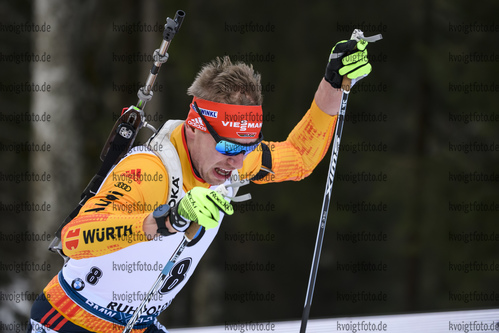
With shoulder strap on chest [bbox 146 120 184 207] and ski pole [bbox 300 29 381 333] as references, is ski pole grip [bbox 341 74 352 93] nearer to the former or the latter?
ski pole [bbox 300 29 381 333]

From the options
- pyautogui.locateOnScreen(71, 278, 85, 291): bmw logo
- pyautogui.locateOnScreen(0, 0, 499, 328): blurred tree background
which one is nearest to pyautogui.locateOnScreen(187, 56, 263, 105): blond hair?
pyautogui.locateOnScreen(71, 278, 85, 291): bmw logo

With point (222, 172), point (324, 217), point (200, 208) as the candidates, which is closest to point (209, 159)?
point (222, 172)

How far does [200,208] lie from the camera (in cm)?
232

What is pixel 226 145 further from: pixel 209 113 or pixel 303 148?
pixel 303 148

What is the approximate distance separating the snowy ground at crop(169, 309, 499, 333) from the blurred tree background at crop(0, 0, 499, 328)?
16.4 ft

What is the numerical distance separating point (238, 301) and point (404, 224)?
151 inches

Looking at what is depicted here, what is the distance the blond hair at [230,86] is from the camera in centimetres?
283

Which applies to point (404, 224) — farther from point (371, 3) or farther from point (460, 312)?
point (460, 312)

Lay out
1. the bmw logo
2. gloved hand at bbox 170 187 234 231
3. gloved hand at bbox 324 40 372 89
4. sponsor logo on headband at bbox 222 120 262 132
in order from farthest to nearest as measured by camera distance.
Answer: gloved hand at bbox 324 40 372 89 → the bmw logo → sponsor logo on headband at bbox 222 120 262 132 → gloved hand at bbox 170 187 234 231

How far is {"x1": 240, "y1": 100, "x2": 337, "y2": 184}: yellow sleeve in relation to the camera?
342cm

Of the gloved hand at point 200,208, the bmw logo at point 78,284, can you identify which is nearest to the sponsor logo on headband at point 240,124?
the gloved hand at point 200,208

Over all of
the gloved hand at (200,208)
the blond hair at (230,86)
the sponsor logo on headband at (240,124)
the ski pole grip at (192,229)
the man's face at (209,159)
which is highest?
the blond hair at (230,86)

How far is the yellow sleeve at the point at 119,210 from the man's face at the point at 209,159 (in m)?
0.24

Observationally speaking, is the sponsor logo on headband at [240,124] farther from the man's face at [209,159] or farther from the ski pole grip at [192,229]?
the ski pole grip at [192,229]
